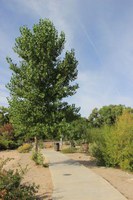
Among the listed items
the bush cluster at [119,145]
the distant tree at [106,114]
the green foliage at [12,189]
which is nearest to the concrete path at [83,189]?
the green foliage at [12,189]

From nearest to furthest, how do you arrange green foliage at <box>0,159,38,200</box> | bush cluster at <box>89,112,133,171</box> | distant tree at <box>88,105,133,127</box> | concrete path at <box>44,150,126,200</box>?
green foliage at <box>0,159,38,200</box>, concrete path at <box>44,150,126,200</box>, bush cluster at <box>89,112,133,171</box>, distant tree at <box>88,105,133,127</box>

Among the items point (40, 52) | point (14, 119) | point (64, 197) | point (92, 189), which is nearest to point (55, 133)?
point (14, 119)

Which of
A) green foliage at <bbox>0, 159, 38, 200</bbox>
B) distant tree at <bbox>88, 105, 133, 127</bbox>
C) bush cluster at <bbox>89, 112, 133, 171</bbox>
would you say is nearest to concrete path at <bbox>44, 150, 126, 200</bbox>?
green foliage at <bbox>0, 159, 38, 200</bbox>

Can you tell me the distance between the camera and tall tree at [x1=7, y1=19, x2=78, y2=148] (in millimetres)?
18578

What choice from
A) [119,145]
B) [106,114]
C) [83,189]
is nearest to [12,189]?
[83,189]

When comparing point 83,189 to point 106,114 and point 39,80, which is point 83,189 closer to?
point 39,80

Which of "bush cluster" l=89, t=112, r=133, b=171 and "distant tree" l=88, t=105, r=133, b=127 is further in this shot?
"distant tree" l=88, t=105, r=133, b=127

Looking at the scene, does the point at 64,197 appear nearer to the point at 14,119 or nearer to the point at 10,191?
the point at 10,191

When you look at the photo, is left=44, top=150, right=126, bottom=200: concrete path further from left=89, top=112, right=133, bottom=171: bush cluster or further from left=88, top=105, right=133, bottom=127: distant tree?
left=88, top=105, right=133, bottom=127: distant tree

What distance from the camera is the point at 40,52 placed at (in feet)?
61.3

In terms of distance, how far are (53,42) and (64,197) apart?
11.3 m

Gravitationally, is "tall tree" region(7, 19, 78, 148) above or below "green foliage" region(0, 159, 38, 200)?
above

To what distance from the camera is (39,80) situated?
61.8 feet

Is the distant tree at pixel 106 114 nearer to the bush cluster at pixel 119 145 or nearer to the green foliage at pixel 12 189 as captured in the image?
the bush cluster at pixel 119 145
